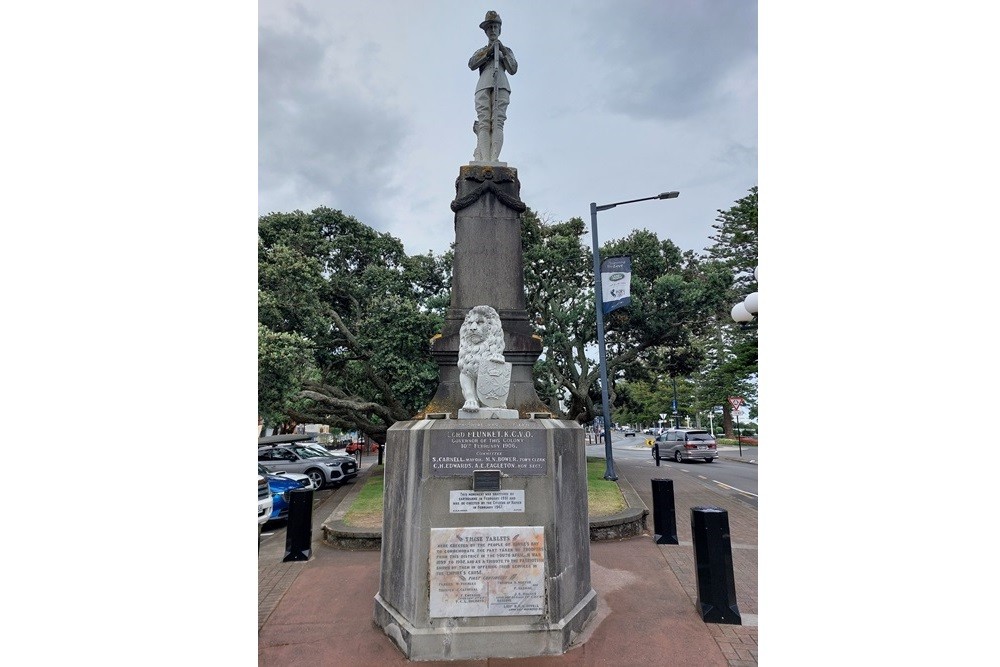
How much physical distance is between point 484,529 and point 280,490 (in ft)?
28.6

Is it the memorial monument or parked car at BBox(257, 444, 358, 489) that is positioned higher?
the memorial monument

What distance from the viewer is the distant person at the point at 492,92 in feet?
25.1

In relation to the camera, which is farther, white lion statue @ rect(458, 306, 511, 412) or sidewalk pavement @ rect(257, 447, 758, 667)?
white lion statue @ rect(458, 306, 511, 412)

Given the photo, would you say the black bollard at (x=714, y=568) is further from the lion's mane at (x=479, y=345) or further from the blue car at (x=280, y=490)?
the blue car at (x=280, y=490)

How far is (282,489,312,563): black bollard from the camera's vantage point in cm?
812

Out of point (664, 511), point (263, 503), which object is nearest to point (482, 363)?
point (664, 511)

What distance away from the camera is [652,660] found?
4.79 metres

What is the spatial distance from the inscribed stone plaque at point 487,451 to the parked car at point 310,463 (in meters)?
12.7

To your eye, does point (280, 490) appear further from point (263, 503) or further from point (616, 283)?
point (616, 283)

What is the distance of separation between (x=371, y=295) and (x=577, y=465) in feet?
46.5

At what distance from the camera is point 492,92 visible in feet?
25.1

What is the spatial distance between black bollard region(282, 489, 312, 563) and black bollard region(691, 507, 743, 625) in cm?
551

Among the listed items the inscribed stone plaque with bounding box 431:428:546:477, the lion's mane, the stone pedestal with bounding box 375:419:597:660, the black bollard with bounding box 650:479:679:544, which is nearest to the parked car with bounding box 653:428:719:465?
the black bollard with bounding box 650:479:679:544

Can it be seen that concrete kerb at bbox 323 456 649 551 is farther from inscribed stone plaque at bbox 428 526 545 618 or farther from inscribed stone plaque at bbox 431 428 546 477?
inscribed stone plaque at bbox 431 428 546 477
